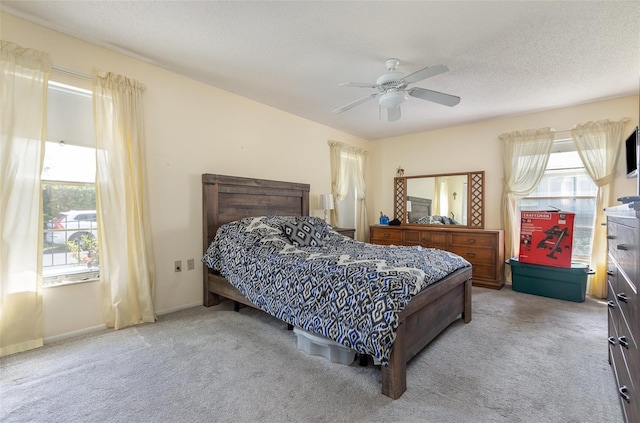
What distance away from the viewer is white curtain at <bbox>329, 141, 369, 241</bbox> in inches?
199

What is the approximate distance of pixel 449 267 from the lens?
2.48 m

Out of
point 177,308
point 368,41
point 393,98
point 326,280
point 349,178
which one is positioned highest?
point 368,41

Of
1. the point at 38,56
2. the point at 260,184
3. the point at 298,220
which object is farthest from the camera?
the point at 260,184

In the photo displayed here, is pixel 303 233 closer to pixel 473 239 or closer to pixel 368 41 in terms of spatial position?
pixel 368 41

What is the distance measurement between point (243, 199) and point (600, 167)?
15.2ft

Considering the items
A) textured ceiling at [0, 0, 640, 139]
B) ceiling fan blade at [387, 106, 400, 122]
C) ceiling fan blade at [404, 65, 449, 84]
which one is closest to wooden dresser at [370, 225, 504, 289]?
textured ceiling at [0, 0, 640, 139]

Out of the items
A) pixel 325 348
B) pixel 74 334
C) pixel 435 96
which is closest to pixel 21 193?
pixel 74 334

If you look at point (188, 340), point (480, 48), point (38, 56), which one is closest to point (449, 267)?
point (480, 48)

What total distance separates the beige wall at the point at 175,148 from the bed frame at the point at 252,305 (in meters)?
0.18

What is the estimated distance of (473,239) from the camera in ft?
13.9

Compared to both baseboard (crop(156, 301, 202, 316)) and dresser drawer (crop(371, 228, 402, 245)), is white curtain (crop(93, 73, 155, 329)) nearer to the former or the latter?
baseboard (crop(156, 301, 202, 316))

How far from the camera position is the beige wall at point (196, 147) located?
8.06 feet

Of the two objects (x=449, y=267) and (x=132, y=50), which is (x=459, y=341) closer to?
(x=449, y=267)

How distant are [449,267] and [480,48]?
6.49ft
